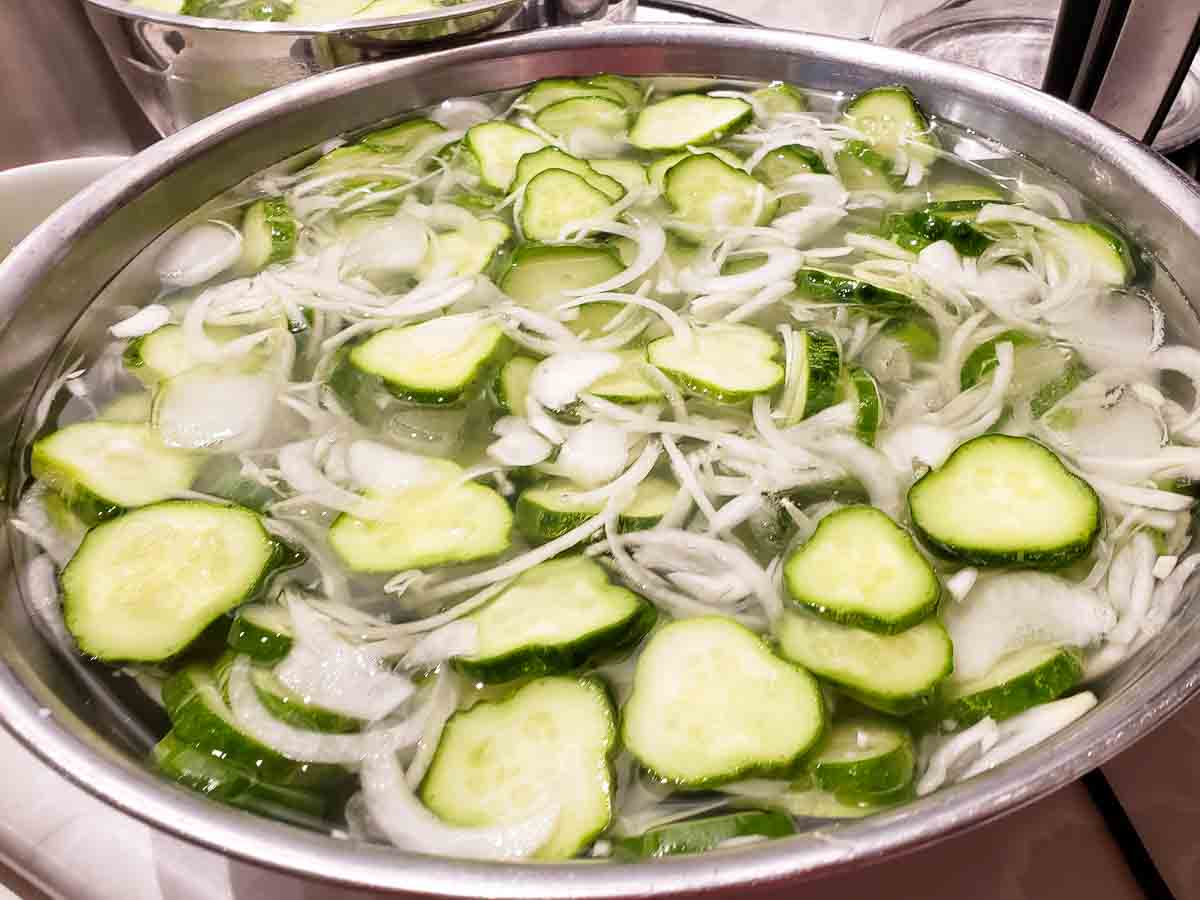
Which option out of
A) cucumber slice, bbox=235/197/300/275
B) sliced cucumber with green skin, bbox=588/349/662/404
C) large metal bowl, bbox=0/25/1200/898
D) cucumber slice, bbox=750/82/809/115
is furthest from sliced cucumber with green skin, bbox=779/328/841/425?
cucumber slice, bbox=235/197/300/275

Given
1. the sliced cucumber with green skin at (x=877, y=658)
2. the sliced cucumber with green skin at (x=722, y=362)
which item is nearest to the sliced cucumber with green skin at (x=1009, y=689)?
the sliced cucumber with green skin at (x=877, y=658)

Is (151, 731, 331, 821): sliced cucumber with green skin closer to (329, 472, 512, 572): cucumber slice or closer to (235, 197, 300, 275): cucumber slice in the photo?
(329, 472, 512, 572): cucumber slice

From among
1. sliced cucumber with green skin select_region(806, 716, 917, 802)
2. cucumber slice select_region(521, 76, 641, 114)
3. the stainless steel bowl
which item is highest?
the stainless steel bowl

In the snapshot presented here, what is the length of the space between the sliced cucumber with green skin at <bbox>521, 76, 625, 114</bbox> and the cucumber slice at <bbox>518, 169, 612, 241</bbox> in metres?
0.32

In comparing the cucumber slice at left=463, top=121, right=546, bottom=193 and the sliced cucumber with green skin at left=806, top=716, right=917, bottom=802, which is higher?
the cucumber slice at left=463, top=121, right=546, bottom=193

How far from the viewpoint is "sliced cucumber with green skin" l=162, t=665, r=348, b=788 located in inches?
34.6

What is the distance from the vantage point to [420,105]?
1.76 m

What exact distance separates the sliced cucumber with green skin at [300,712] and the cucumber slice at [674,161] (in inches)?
38.0

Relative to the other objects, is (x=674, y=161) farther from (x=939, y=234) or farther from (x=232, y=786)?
(x=232, y=786)

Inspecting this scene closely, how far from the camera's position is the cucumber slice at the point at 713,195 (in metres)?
1.46

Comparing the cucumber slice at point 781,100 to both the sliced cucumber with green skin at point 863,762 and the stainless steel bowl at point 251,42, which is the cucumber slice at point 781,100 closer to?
the stainless steel bowl at point 251,42

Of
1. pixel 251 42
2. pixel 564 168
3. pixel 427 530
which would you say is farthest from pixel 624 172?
pixel 427 530

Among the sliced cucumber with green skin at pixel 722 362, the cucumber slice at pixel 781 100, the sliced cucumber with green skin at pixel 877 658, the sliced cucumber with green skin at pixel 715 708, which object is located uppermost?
the cucumber slice at pixel 781 100

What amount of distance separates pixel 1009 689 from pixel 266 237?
1.22 m
